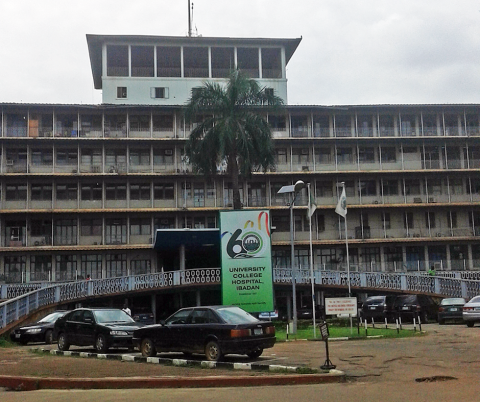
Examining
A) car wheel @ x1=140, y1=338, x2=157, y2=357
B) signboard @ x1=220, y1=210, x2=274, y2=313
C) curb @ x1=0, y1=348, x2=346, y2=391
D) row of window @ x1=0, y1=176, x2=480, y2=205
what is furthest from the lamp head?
row of window @ x1=0, y1=176, x2=480, y2=205

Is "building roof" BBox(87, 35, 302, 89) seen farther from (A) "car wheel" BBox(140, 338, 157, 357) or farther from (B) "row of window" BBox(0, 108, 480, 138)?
(A) "car wheel" BBox(140, 338, 157, 357)

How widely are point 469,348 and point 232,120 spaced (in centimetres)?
2551

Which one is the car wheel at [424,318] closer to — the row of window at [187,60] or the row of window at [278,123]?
the row of window at [278,123]

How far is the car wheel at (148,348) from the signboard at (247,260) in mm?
9679

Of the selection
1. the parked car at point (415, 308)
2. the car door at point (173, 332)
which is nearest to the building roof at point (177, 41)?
the parked car at point (415, 308)

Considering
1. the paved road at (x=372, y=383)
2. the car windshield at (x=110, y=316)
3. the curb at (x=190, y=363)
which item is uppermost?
the car windshield at (x=110, y=316)

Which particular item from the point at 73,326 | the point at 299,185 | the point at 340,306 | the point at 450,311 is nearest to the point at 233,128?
the point at 299,185

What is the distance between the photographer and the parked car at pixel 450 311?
97.5 ft

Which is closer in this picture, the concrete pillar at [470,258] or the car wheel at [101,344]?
the car wheel at [101,344]

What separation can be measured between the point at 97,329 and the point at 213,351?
17.1ft

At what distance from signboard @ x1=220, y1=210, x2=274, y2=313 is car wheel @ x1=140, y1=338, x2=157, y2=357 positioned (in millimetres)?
9679

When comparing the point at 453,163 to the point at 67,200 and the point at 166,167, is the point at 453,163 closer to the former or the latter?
the point at 166,167

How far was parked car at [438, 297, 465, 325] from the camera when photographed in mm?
29712

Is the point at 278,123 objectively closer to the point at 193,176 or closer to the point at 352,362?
the point at 193,176
